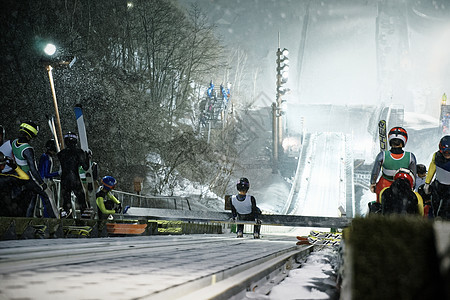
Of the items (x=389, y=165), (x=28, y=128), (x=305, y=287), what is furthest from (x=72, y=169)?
(x=305, y=287)

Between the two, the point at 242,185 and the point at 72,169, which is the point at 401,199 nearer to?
the point at 242,185

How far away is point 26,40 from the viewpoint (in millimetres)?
A: 24297

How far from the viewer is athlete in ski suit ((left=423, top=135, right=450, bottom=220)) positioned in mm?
8344

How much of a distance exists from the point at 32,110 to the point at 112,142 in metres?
5.00

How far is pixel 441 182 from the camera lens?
336 inches

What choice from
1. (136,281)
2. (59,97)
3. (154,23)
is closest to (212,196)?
(154,23)

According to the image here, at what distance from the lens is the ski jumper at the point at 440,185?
8.34 metres

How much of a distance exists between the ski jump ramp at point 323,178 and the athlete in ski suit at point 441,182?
33474 millimetres

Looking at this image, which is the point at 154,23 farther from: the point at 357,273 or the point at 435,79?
the point at 435,79

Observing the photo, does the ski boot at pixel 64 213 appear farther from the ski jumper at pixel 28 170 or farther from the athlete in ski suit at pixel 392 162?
the athlete in ski suit at pixel 392 162

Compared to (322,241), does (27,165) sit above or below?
above

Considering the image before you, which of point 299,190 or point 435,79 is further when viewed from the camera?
point 435,79

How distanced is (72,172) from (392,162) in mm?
6175

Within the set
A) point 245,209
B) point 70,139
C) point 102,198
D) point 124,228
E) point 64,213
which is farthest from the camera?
point 245,209
